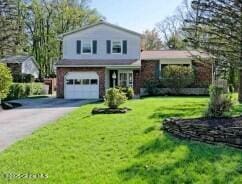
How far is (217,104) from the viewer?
40.2 ft

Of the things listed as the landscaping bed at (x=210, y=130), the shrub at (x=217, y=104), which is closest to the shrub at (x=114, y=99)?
the shrub at (x=217, y=104)

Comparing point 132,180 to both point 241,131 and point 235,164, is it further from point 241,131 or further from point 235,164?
point 241,131

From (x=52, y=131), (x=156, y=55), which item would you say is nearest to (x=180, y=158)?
(x=52, y=131)

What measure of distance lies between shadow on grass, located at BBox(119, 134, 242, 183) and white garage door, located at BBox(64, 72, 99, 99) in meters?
23.8

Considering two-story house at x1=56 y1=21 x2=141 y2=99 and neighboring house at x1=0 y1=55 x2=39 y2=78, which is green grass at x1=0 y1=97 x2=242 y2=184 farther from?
neighboring house at x1=0 y1=55 x2=39 y2=78

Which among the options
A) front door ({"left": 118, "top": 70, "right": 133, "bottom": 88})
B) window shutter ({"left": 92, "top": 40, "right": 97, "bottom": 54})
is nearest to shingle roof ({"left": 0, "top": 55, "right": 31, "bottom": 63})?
window shutter ({"left": 92, "top": 40, "right": 97, "bottom": 54})

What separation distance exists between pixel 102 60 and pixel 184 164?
26878 millimetres

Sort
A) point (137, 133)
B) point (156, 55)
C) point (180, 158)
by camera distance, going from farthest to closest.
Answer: point (156, 55) → point (137, 133) → point (180, 158)

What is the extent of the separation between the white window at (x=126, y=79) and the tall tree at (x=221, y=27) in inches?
784

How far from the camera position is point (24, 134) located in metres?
12.6

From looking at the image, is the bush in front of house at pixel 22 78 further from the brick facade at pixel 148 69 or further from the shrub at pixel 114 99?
the shrub at pixel 114 99

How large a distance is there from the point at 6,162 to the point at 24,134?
414cm

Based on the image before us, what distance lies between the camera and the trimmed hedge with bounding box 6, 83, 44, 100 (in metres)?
35.9

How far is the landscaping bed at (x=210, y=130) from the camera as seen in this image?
921 cm
